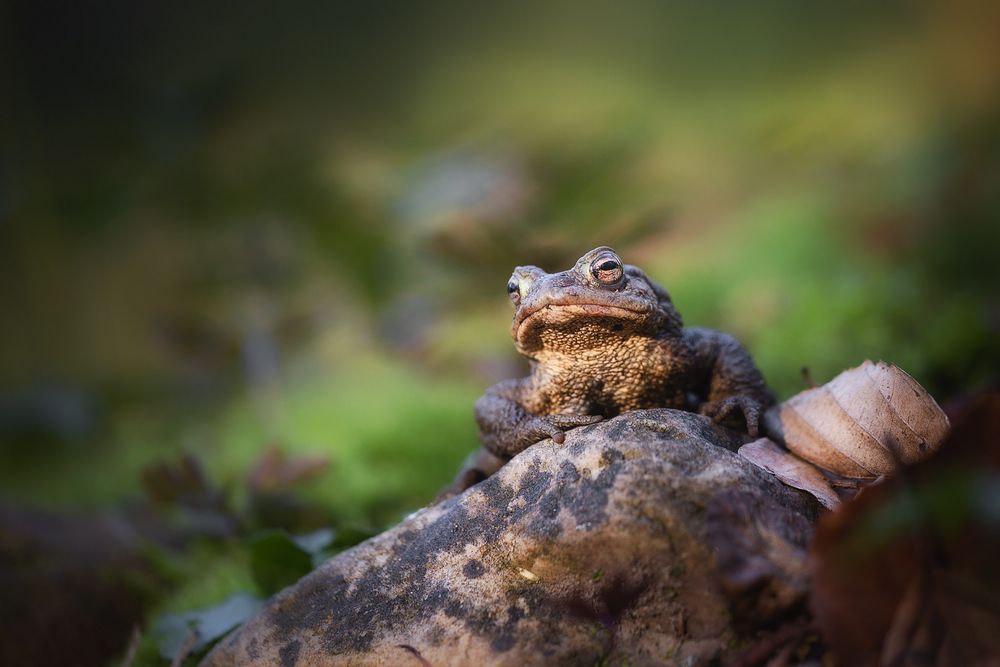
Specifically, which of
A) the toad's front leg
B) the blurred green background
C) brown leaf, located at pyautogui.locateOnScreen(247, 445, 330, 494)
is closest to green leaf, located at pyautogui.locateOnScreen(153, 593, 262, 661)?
brown leaf, located at pyautogui.locateOnScreen(247, 445, 330, 494)

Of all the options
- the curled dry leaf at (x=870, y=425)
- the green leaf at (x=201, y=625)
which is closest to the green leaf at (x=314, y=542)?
the green leaf at (x=201, y=625)

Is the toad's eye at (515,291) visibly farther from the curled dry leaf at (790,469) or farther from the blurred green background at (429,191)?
the blurred green background at (429,191)

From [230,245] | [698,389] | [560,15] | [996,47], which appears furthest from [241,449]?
[996,47]

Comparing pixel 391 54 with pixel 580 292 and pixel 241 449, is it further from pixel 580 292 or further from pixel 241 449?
pixel 580 292

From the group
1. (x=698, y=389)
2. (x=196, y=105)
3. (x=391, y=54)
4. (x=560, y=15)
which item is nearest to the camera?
(x=698, y=389)

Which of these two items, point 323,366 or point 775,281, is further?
point 323,366

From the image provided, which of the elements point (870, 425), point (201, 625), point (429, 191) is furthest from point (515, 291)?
point (429, 191)

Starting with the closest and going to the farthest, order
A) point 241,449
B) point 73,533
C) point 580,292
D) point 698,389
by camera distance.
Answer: point 580,292
point 698,389
point 73,533
point 241,449

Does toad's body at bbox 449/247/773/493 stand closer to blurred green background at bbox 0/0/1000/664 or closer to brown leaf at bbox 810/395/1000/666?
brown leaf at bbox 810/395/1000/666

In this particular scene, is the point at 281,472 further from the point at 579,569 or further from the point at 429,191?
the point at 429,191
